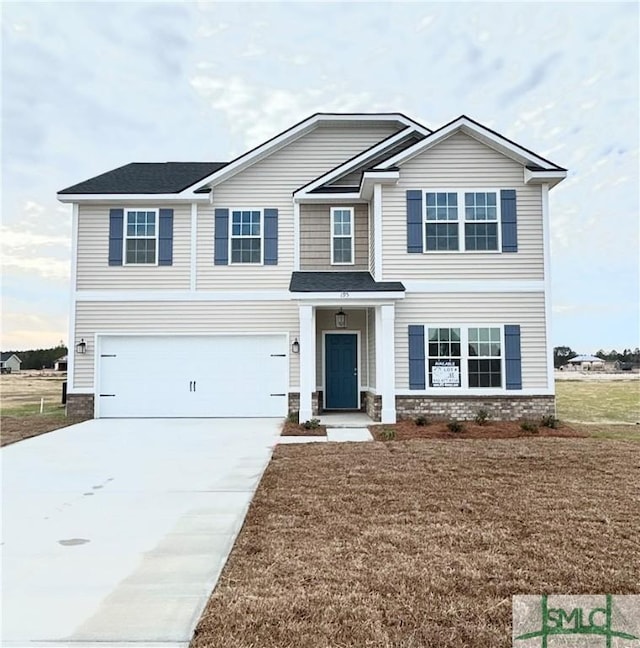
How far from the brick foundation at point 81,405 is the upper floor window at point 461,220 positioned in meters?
9.72

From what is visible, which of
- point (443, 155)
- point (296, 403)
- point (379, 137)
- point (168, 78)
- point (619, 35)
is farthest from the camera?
point (168, 78)

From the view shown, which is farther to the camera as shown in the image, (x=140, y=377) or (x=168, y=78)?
(x=168, y=78)

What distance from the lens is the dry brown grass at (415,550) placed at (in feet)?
10.9

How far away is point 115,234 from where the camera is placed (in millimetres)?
14711

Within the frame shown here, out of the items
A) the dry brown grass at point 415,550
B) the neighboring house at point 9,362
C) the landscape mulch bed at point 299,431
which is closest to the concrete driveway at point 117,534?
the dry brown grass at point 415,550

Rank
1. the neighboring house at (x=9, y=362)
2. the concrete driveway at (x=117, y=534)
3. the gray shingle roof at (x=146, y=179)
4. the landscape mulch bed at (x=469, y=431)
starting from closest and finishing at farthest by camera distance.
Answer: the concrete driveway at (x=117, y=534), the landscape mulch bed at (x=469, y=431), the gray shingle roof at (x=146, y=179), the neighboring house at (x=9, y=362)

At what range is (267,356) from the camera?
14.6 m

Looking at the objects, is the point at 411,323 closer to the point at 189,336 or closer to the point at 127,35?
the point at 189,336

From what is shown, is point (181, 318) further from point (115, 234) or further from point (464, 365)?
point (464, 365)

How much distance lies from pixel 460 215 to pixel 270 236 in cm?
505

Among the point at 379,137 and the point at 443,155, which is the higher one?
the point at 379,137

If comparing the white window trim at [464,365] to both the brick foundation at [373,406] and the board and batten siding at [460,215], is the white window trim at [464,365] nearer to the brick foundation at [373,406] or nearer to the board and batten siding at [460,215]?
the brick foundation at [373,406]

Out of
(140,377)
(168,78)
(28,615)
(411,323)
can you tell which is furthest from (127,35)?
(28,615)

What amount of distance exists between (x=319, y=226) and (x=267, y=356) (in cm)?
385
